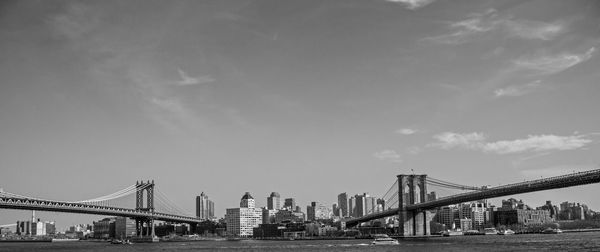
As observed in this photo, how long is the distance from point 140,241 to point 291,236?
32361 millimetres

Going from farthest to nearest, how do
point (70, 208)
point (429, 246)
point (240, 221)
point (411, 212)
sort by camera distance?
point (240, 221) < point (411, 212) < point (70, 208) < point (429, 246)

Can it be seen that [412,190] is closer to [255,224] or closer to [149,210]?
[149,210]

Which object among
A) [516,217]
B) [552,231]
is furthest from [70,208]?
[516,217]

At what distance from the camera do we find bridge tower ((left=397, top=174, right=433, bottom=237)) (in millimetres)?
111625

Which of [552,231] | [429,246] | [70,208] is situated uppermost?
[70,208]

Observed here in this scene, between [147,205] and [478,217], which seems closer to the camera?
[147,205]

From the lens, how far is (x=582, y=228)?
169 metres

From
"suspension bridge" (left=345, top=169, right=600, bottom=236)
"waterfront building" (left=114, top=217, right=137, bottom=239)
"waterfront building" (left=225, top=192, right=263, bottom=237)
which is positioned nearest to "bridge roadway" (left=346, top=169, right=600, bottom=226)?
"suspension bridge" (left=345, top=169, right=600, bottom=236)

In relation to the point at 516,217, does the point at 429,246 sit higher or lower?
lower

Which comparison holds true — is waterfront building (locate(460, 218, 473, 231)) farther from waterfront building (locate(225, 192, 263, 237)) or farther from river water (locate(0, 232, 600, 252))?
river water (locate(0, 232, 600, 252))

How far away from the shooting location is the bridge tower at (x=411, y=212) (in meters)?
112

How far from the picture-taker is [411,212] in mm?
114375

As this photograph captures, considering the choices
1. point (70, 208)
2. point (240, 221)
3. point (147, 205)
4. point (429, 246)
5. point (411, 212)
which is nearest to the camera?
point (429, 246)

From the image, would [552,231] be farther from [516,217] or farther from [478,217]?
[478,217]
